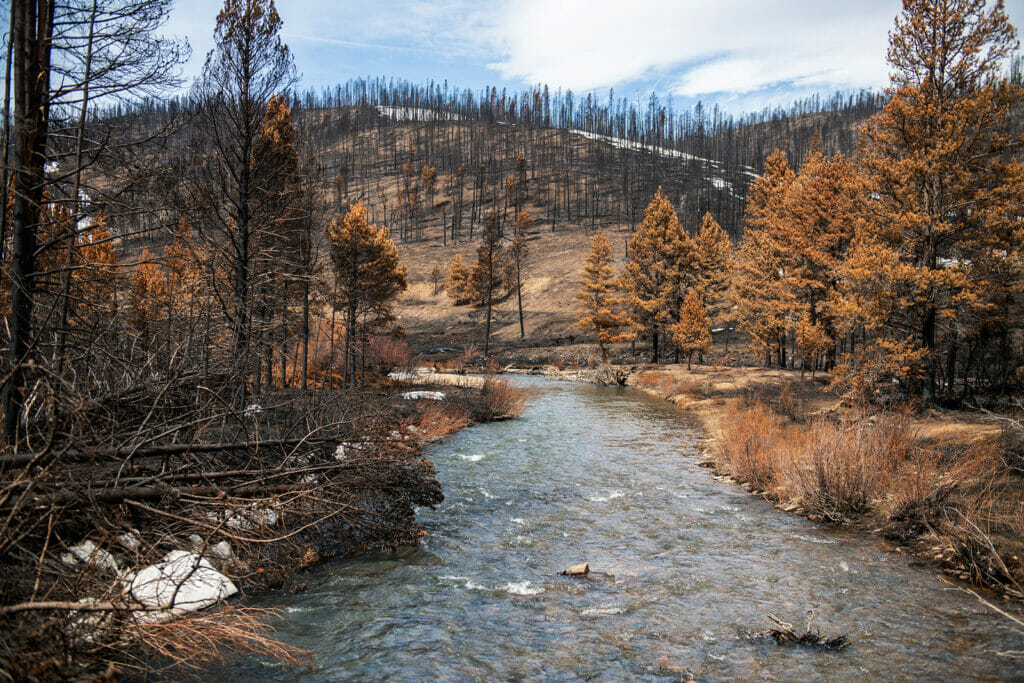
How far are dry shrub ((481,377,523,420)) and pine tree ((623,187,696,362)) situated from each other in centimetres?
2375

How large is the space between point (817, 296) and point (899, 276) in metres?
15.6

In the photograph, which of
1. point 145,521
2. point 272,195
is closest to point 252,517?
point 145,521

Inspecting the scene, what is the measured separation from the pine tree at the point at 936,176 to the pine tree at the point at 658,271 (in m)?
26.8

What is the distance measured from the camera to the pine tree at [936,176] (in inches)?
663

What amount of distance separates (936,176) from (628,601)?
17.5m

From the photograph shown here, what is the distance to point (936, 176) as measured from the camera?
57.3 feet

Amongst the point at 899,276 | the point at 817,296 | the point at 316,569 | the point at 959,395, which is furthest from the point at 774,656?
the point at 817,296

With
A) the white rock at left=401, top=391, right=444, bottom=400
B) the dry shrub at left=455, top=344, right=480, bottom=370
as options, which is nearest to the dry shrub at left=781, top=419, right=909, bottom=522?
the white rock at left=401, top=391, right=444, bottom=400

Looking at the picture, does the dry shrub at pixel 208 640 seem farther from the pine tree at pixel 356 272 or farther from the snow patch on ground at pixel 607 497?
the pine tree at pixel 356 272

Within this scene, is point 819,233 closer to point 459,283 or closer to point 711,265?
point 711,265

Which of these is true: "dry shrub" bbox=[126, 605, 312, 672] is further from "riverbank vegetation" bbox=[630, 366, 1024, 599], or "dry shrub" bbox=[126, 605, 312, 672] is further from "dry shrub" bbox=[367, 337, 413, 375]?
"dry shrub" bbox=[367, 337, 413, 375]

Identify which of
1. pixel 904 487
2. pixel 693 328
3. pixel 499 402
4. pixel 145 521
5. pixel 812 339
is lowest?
pixel 499 402

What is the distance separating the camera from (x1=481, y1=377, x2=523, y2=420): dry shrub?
23266 millimetres

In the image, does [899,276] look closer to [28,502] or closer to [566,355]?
[28,502]
